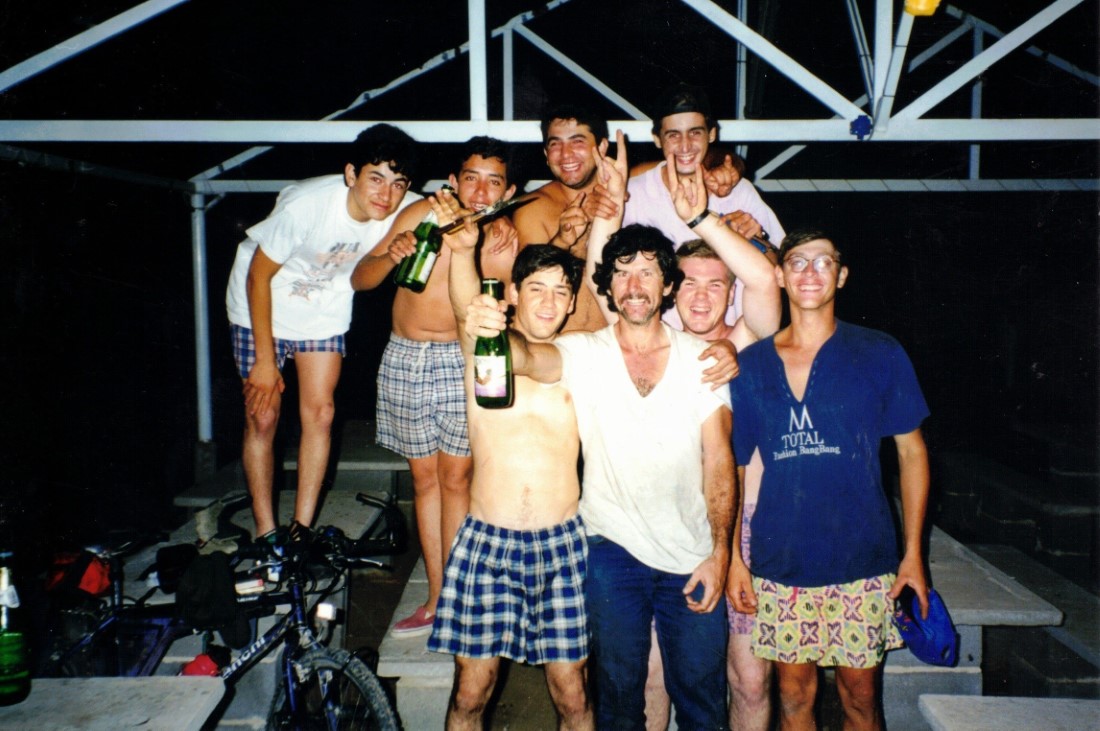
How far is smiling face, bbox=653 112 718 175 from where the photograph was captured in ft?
11.0

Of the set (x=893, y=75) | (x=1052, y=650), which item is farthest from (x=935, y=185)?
(x=1052, y=650)

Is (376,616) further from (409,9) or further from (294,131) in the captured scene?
(409,9)

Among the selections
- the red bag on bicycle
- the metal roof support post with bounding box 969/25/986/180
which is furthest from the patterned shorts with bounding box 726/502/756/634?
the metal roof support post with bounding box 969/25/986/180

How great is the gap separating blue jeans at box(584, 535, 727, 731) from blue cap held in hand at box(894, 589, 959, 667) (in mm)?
799

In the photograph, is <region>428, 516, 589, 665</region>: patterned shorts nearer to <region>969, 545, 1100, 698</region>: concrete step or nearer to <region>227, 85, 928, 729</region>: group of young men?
<region>227, 85, 928, 729</region>: group of young men

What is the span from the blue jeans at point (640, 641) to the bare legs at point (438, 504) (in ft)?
3.79

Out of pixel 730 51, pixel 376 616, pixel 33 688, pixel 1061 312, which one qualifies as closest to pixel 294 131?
pixel 33 688

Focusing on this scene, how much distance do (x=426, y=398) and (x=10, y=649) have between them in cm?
205

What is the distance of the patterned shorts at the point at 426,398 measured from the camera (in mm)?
3623

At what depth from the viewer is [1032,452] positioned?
659 centimetres

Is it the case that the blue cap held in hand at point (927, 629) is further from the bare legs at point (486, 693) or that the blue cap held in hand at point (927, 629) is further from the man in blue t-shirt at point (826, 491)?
the bare legs at point (486, 693)

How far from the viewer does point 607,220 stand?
3080 mm

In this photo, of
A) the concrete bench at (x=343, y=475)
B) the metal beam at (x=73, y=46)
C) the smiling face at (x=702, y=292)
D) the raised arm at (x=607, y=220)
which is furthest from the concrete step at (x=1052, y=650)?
the metal beam at (x=73, y=46)

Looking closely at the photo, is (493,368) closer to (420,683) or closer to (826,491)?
(826,491)
